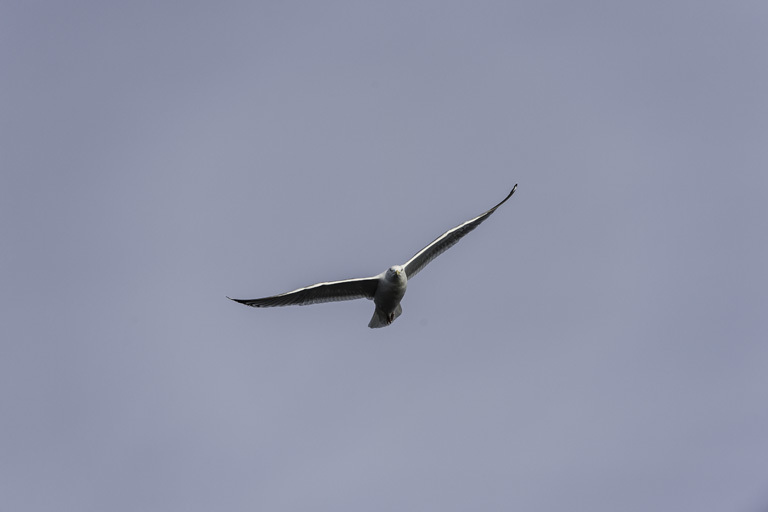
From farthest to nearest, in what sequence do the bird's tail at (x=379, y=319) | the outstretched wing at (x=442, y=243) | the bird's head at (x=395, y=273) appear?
the bird's tail at (x=379, y=319) → the outstretched wing at (x=442, y=243) → the bird's head at (x=395, y=273)

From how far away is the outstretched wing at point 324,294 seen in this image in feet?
77.2

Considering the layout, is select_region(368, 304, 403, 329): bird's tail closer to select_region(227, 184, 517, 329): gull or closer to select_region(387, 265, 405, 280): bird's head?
select_region(227, 184, 517, 329): gull

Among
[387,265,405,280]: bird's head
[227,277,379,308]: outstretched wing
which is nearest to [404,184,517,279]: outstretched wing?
[387,265,405,280]: bird's head

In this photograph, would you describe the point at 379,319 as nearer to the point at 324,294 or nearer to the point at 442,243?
the point at 324,294

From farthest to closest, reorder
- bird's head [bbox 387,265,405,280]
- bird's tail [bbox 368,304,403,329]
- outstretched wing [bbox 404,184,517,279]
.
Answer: bird's tail [bbox 368,304,403,329] < outstretched wing [bbox 404,184,517,279] < bird's head [bbox 387,265,405,280]

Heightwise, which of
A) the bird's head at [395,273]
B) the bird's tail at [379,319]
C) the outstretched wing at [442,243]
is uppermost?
the outstretched wing at [442,243]

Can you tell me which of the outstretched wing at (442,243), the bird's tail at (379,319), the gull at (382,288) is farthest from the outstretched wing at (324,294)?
the outstretched wing at (442,243)

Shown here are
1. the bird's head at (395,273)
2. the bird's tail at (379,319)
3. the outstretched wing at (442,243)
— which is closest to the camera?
the bird's head at (395,273)

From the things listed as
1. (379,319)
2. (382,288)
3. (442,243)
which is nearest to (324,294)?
(382,288)

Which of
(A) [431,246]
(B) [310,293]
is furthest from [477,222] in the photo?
(B) [310,293]

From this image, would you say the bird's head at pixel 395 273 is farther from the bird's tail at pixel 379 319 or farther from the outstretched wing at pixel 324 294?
the bird's tail at pixel 379 319

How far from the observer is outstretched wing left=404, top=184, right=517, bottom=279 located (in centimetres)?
2450

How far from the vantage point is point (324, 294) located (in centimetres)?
2411

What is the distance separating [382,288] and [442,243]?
2299mm
